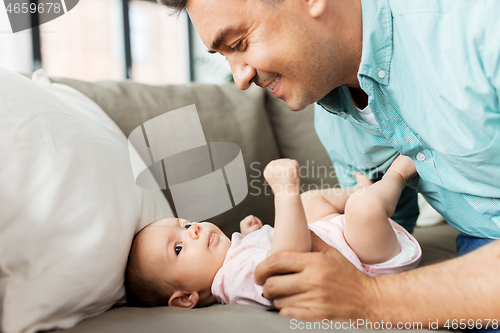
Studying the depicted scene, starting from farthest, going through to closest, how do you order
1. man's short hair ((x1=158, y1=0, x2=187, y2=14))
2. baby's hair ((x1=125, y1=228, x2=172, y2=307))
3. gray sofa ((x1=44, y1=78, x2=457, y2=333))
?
gray sofa ((x1=44, y1=78, x2=457, y2=333))
man's short hair ((x1=158, y1=0, x2=187, y2=14))
baby's hair ((x1=125, y1=228, x2=172, y2=307))

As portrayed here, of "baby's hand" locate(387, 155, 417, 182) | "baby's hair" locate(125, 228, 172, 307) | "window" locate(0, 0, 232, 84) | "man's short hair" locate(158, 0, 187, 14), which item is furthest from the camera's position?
"window" locate(0, 0, 232, 84)

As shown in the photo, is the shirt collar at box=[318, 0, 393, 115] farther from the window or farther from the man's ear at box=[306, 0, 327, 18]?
the window

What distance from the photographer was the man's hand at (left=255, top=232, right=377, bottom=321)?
583 mm

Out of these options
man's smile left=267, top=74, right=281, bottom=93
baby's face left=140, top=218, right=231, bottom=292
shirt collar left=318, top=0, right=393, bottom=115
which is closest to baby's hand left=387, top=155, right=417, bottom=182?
shirt collar left=318, top=0, right=393, bottom=115

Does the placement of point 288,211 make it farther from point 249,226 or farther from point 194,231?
point 249,226

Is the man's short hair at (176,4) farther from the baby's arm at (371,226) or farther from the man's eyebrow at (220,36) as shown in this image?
the baby's arm at (371,226)

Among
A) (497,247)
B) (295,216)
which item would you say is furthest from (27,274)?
(497,247)

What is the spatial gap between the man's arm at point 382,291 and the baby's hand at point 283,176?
0.12 m

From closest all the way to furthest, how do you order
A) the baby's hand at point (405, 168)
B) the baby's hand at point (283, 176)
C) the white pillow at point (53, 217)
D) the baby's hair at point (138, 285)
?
the white pillow at point (53, 217)
the baby's hand at point (283, 176)
the baby's hair at point (138, 285)
the baby's hand at point (405, 168)

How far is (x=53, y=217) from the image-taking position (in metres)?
0.56

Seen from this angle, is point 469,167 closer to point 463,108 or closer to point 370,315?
point 463,108

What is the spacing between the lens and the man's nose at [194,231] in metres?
0.83

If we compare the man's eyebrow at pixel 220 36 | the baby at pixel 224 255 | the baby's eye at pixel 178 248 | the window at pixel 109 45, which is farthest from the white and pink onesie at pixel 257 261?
the window at pixel 109 45

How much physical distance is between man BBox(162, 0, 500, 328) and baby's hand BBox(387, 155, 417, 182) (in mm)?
58
